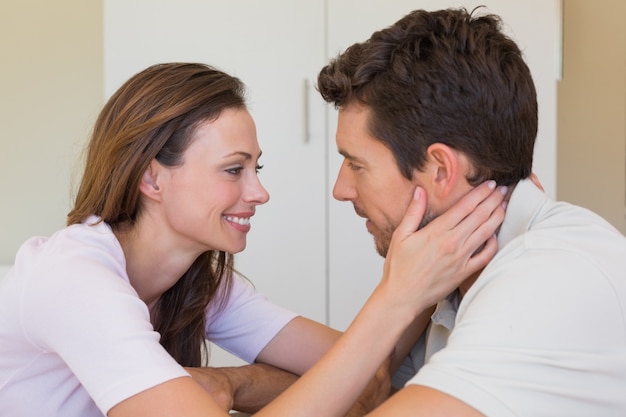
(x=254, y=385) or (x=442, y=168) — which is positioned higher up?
(x=442, y=168)

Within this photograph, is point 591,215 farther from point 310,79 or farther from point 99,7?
point 99,7

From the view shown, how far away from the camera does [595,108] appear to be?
3.81 metres

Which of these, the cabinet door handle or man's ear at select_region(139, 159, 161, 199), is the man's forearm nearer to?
man's ear at select_region(139, 159, 161, 199)

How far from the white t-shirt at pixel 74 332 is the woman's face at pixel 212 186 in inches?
6.0

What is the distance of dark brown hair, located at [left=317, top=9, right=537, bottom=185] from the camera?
1.24 metres

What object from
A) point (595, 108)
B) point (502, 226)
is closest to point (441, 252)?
point (502, 226)

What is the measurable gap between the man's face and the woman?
94 millimetres

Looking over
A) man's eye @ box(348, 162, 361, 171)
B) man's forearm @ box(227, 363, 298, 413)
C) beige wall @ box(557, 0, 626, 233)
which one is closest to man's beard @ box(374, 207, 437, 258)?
man's eye @ box(348, 162, 361, 171)

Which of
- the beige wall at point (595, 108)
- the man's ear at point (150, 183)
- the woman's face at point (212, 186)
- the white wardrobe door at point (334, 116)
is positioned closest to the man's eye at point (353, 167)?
the woman's face at point (212, 186)

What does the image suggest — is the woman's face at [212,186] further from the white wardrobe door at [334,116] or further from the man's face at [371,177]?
the white wardrobe door at [334,116]

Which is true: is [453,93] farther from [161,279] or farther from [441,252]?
[161,279]

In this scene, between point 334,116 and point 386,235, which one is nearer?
point 386,235

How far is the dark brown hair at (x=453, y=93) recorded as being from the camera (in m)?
1.24

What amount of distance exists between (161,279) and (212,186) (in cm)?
22
